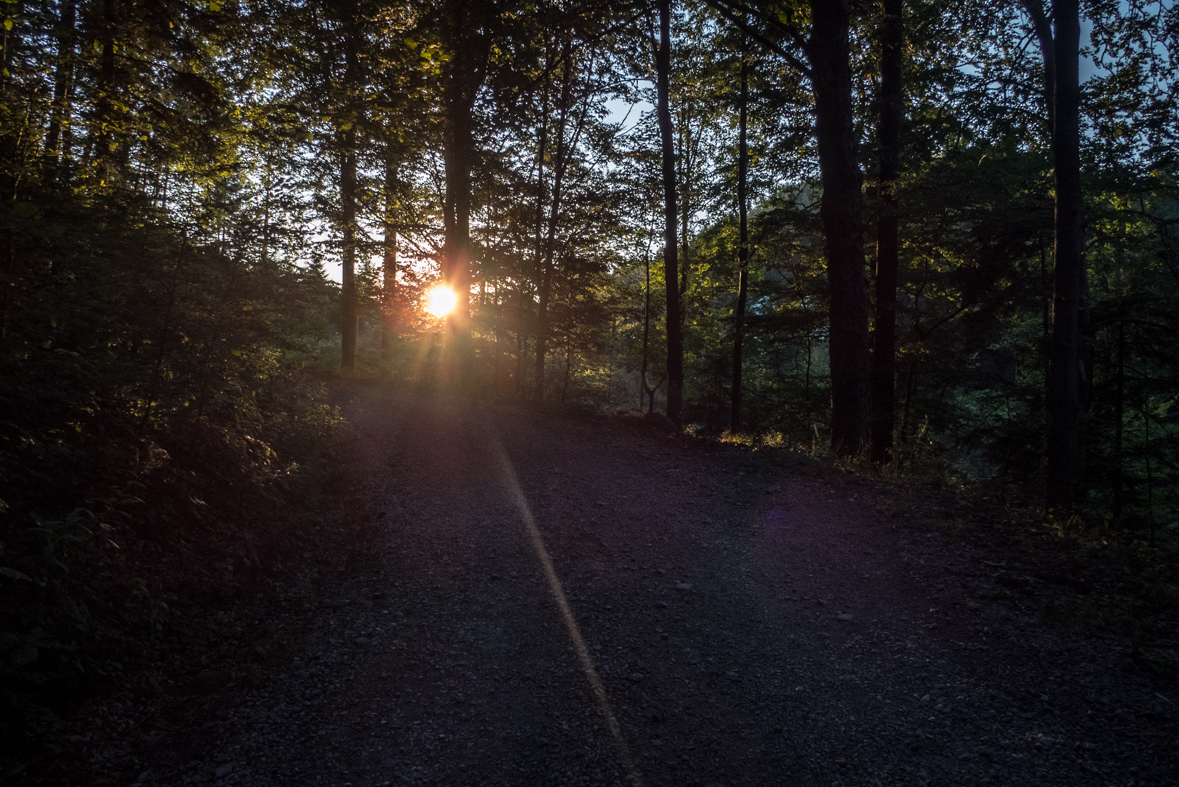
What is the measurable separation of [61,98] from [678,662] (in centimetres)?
725

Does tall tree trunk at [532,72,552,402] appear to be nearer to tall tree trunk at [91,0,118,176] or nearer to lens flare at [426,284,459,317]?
lens flare at [426,284,459,317]

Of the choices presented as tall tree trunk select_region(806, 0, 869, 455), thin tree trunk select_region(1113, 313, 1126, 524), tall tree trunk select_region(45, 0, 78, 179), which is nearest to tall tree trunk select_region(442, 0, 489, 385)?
tall tree trunk select_region(806, 0, 869, 455)

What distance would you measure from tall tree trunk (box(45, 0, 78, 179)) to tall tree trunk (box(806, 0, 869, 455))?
9.45 meters

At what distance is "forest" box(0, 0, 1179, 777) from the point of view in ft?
12.9

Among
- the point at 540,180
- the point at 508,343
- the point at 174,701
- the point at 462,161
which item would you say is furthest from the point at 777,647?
the point at 508,343

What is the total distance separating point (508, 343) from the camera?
2586 centimetres

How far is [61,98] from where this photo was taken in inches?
196

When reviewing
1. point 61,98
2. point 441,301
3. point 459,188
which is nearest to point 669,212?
point 459,188

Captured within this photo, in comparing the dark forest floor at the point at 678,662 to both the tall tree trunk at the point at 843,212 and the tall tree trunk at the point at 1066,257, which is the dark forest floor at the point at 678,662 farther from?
the tall tree trunk at the point at 1066,257

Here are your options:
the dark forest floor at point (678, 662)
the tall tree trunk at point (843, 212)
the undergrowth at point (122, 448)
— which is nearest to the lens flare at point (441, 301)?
the undergrowth at point (122, 448)

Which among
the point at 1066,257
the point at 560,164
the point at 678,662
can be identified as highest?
the point at 560,164

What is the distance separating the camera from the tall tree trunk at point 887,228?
10.5 meters

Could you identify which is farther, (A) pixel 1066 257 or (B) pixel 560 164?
(B) pixel 560 164

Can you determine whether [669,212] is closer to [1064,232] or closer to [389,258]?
[1064,232]
